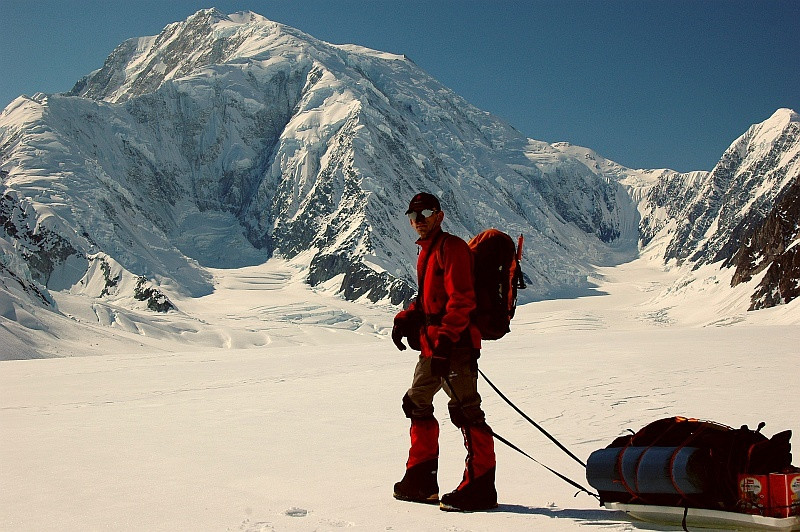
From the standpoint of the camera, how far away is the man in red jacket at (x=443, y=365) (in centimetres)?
515

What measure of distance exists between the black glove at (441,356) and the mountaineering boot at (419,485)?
28.4 inches

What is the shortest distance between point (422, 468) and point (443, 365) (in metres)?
0.80

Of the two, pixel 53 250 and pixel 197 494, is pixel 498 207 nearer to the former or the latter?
pixel 53 250

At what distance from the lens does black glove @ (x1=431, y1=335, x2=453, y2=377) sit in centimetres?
514

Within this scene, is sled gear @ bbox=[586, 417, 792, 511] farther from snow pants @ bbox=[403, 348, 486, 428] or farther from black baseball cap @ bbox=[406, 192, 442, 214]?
black baseball cap @ bbox=[406, 192, 442, 214]

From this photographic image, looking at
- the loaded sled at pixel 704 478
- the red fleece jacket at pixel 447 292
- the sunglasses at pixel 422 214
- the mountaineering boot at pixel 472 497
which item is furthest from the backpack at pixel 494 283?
the loaded sled at pixel 704 478

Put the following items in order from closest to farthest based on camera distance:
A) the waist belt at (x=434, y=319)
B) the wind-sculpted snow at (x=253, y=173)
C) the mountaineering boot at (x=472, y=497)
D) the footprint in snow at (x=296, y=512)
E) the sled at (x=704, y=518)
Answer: the sled at (x=704, y=518), the footprint in snow at (x=296, y=512), the mountaineering boot at (x=472, y=497), the waist belt at (x=434, y=319), the wind-sculpted snow at (x=253, y=173)

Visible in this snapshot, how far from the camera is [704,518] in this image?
427cm

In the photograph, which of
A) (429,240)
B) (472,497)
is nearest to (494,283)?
(429,240)

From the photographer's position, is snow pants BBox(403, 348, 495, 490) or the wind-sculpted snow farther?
the wind-sculpted snow

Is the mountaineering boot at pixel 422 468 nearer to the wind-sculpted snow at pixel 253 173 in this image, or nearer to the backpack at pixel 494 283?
the backpack at pixel 494 283

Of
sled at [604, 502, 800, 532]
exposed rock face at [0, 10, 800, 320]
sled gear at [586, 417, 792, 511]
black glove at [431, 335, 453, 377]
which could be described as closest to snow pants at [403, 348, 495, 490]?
black glove at [431, 335, 453, 377]

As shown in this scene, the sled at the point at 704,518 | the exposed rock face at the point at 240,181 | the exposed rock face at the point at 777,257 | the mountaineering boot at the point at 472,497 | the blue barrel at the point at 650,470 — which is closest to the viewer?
the sled at the point at 704,518

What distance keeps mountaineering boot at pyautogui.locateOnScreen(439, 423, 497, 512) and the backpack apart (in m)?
0.72
